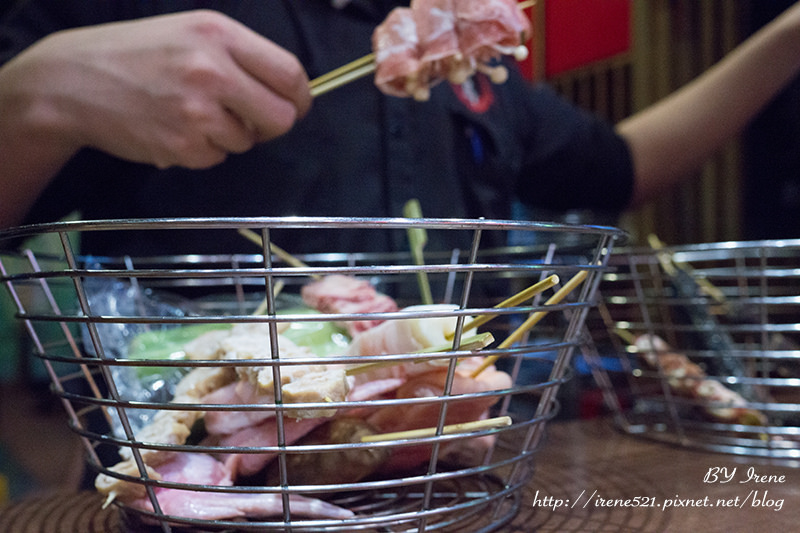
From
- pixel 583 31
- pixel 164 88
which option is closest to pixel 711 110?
pixel 164 88

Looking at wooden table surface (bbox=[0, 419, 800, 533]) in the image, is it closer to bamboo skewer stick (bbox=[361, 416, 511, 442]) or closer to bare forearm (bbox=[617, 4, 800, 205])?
bamboo skewer stick (bbox=[361, 416, 511, 442])

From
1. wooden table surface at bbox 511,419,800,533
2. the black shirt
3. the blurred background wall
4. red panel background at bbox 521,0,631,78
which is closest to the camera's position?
wooden table surface at bbox 511,419,800,533

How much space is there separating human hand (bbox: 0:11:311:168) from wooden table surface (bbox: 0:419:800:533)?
326mm

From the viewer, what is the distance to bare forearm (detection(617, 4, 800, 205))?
3.27 feet

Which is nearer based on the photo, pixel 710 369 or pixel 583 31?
pixel 710 369

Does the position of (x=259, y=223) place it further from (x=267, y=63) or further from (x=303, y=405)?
(x=267, y=63)

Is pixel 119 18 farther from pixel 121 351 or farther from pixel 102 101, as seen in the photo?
pixel 121 351

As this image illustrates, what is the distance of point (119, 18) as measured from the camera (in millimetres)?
777

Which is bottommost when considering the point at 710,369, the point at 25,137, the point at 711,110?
Answer: the point at 710,369

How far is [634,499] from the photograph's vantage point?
1.32ft

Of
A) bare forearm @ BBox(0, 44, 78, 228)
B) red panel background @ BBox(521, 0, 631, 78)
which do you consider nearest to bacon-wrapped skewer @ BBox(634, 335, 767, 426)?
bare forearm @ BBox(0, 44, 78, 228)

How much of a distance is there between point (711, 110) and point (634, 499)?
982 millimetres

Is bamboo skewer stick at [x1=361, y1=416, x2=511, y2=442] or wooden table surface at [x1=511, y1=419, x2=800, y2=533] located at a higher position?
bamboo skewer stick at [x1=361, y1=416, x2=511, y2=442]

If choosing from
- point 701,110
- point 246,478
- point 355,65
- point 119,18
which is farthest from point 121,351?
point 701,110
